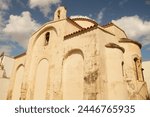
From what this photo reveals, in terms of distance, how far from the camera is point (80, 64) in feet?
38.3

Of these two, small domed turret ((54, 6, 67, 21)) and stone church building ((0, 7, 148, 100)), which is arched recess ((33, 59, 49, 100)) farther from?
small domed turret ((54, 6, 67, 21))

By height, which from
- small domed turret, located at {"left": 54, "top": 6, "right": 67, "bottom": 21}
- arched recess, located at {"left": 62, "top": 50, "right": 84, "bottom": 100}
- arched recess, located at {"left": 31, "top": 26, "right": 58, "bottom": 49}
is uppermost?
small domed turret, located at {"left": 54, "top": 6, "right": 67, "bottom": 21}

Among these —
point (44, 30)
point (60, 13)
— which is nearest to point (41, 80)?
point (44, 30)

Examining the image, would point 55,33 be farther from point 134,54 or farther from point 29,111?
point 29,111

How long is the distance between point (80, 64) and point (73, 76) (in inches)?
36.2

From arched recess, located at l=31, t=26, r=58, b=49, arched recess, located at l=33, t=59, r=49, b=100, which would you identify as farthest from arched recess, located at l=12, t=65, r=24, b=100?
arched recess, located at l=31, t=26, r=58, b=49

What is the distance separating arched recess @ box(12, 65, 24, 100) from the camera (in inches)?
645

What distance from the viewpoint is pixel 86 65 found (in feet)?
36.0

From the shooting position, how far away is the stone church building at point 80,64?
10383 millimetres

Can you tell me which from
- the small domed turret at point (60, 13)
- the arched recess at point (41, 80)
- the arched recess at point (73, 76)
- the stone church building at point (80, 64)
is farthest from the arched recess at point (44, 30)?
the arched recess at point (73, 76)

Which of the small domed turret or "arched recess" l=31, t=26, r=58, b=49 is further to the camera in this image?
the small domed turret

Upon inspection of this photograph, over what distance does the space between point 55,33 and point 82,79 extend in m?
4.95

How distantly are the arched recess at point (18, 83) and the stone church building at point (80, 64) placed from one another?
101mm

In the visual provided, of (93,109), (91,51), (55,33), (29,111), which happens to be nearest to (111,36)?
(91,51)
